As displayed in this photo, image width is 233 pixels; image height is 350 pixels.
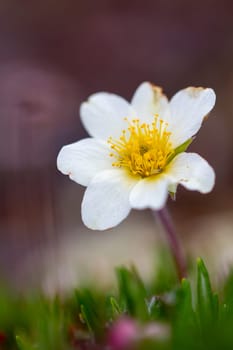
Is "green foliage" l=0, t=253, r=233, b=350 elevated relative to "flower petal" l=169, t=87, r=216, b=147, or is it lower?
lower

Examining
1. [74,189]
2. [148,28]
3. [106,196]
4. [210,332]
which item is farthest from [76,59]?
[210,332]

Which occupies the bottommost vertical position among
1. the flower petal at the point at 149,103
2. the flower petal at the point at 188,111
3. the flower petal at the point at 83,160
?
the flower petal at the point at 83,160

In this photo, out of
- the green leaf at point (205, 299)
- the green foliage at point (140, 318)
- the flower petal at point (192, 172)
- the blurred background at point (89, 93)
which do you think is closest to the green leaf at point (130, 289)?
the green foliage at point (140, 318)

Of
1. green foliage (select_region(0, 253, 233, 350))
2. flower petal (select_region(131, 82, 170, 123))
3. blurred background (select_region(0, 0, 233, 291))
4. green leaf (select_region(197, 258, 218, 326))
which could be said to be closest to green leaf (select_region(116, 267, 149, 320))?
green foliage (select_region(0, 253, 233, 350))

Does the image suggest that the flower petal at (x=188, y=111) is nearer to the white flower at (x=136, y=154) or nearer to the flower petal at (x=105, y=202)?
the white flower at (x=136, y=154)

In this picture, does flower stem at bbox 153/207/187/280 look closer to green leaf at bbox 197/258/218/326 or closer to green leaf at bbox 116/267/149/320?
green leaf at bbox 116/267/149/320

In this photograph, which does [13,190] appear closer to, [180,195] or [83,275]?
[180,195]
